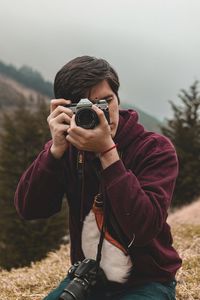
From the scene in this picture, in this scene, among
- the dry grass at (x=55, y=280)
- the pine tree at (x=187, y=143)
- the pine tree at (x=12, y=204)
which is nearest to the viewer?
the dry grass at (x=55, y=280)

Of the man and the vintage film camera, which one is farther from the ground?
the vintage film camera

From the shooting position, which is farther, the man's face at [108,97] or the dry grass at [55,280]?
the dry grass at [55,280]

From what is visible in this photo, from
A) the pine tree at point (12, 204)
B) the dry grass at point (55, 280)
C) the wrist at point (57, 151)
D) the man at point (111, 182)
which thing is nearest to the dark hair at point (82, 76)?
the man at point (111, 182)

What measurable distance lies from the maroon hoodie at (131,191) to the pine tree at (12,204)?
1494 cm

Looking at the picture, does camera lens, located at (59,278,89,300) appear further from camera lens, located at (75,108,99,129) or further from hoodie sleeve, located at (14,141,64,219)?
camera lens, located at (75,108,99,129)

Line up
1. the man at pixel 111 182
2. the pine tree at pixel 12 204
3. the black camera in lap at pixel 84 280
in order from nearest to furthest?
1. the man at pixel 111 182
2. the black camera in lap at pixel 84 280
3. the pine tree at pixel 12 204

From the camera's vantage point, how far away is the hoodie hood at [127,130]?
3365 mm

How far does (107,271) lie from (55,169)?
31.7 inches

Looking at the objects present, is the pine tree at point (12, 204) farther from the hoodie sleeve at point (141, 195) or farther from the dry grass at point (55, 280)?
the hoodie sleeve at point (141, 195)

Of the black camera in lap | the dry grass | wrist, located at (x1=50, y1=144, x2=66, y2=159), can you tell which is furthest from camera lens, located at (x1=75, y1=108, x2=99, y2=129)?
the dry grass

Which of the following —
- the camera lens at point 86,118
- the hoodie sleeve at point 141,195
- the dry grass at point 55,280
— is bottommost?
the dry grass at point 55,280

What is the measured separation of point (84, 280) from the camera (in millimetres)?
3213

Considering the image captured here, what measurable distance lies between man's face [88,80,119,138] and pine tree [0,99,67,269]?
610 inches

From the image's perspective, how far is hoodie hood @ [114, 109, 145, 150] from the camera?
3.37 metres
